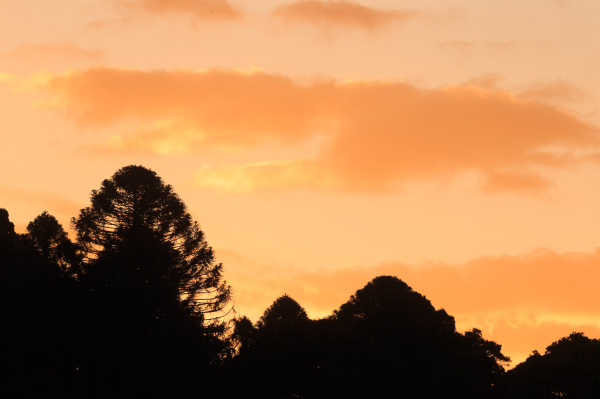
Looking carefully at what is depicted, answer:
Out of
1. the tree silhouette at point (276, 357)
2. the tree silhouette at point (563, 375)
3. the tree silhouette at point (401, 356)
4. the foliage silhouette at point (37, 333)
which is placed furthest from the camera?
the tree silhouette at point (563, 375)

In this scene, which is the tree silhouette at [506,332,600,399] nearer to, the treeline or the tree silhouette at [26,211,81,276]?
the treeline

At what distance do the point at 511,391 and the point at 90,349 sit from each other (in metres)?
46.0

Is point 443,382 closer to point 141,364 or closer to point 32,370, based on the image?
point 141,364

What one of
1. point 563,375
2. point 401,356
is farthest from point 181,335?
point 563,375

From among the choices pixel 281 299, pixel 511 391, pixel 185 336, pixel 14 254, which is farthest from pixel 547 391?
pixel 14 254

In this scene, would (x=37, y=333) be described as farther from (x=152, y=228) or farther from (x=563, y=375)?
(x=563, y=375)

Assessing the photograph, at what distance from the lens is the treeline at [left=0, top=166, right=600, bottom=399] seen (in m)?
44.8

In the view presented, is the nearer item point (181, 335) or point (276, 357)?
point (181, 335)

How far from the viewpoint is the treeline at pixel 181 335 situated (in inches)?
1763

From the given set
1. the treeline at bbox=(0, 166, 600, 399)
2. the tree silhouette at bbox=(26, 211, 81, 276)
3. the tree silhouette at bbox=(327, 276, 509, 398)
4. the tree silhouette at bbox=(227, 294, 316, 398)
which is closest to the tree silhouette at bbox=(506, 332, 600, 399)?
the treeline at bbox=(0, 166, 600, 399)

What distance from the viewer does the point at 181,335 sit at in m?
47.4

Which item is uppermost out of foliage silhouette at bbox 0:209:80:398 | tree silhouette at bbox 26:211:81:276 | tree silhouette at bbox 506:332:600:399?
tree silhouette at bbox 26:211:81:276

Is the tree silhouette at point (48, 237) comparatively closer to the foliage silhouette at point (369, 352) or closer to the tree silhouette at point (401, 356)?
the foliage silhouette at point (369, 352)

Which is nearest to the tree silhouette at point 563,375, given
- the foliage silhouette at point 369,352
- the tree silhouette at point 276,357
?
the foliage silhouette at point 369,352
